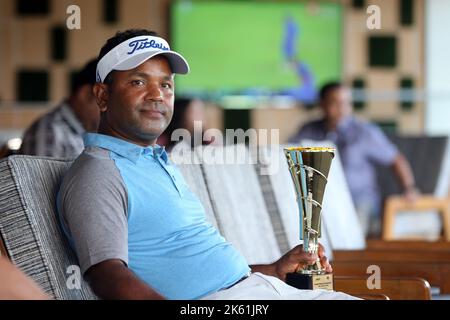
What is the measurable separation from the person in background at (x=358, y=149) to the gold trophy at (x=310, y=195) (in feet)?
12.5

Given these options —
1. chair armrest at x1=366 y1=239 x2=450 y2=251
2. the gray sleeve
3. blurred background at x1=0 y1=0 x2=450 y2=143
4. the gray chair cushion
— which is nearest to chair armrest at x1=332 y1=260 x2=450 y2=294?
the gray chair cushion

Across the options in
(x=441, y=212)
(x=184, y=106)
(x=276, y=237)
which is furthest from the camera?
(x=441, y=212)

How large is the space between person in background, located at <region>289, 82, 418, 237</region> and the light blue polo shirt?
12.6 feet

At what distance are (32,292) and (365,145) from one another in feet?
15.5

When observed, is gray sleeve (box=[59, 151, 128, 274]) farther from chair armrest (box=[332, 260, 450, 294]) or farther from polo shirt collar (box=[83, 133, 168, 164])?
chair armrest (box=[332, 260, 450, 294])

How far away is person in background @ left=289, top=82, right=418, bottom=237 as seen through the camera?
19.2ft

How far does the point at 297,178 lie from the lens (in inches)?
76.9

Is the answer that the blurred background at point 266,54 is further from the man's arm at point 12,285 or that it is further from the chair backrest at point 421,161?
the man's arm at point 12,285

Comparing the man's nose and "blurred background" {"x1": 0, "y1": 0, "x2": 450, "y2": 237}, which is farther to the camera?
"blurred background" {"x1": 0, "y1": 0, "x2": 450, "y2": 237}

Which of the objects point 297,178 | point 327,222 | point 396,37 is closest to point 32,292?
point 297,178

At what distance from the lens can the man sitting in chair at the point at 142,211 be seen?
1739mm

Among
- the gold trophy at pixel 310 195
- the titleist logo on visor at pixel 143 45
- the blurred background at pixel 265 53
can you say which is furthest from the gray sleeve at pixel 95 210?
the blurred background at pixel 265 53

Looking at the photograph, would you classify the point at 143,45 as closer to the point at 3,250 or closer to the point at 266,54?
the point at 3,250

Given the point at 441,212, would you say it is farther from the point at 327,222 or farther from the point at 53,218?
the point at 53,218
